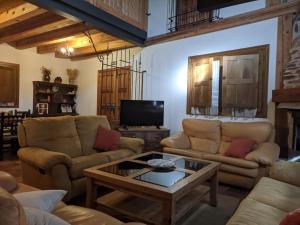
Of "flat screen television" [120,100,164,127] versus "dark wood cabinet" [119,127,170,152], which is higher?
"flat screen television" [120,100,164,127]

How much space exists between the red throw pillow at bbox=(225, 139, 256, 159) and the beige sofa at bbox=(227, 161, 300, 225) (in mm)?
824

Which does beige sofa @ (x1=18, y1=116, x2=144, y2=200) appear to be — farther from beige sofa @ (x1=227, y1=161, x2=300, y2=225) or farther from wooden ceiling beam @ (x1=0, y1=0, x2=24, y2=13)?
wooden ceiling beam @ (x1=0, y1=0, x2=24, y2=13)

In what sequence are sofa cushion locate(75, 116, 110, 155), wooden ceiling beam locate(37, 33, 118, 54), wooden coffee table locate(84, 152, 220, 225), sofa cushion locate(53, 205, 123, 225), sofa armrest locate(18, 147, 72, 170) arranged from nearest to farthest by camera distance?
sofa cushion locate(53, 205, 123, 225)
wooden coffee table locate(84, 152, 220, 225)
sofa armrest locate(18, 147, 72, 170)
sofa cushion locate(75, 116, 110, 155)
wooden ceiling beam locate(37, 33, 118, 54)

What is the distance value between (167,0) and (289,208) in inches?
191

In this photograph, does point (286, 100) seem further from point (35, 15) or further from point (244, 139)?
point (35, 15)

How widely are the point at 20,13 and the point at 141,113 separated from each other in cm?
268

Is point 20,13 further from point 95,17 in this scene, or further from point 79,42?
point 79,42

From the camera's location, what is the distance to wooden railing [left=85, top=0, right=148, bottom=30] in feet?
13.4

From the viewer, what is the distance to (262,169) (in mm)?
2975

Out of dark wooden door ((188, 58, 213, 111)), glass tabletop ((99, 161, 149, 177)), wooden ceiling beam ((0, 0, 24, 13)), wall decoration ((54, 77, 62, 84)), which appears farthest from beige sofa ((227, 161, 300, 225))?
wall decoration ((54, 77, 62, 84))

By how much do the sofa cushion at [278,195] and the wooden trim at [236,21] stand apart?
110 inches

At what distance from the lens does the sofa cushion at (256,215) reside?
1426 millimetres

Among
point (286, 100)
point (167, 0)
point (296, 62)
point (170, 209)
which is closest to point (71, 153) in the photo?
point (170, 209)

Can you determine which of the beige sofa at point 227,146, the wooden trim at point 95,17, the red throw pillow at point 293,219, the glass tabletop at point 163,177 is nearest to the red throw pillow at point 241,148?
the beige sofa at point 227,146
